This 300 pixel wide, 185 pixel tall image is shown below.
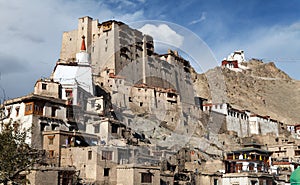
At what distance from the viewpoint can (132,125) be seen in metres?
48.7

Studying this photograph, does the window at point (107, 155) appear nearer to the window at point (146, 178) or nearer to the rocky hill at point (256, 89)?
the window at point (146, 178)

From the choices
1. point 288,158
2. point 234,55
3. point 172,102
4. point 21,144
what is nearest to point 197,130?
point 172,102

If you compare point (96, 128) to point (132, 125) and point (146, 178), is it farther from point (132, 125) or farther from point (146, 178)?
point (146, 178)

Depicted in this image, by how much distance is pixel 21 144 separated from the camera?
23.1 metres

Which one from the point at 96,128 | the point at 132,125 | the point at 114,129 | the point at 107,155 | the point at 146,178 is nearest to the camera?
the point at 146,178

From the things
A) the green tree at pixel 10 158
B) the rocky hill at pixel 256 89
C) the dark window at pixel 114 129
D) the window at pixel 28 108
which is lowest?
the green tree at pixel 10 158

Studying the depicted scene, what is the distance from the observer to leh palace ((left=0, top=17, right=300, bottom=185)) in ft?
109

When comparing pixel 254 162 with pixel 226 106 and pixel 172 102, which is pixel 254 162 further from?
pixel 226 106

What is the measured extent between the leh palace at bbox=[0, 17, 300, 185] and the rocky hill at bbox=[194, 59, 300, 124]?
4.57 meters

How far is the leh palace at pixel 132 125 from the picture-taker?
33281 millimetres

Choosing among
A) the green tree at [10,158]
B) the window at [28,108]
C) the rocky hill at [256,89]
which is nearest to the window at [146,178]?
the green tree at [10,158]

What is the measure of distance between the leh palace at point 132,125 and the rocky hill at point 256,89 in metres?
4.57

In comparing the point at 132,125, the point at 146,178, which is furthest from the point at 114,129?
the point at 146,178

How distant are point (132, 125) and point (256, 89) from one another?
6515 cm
